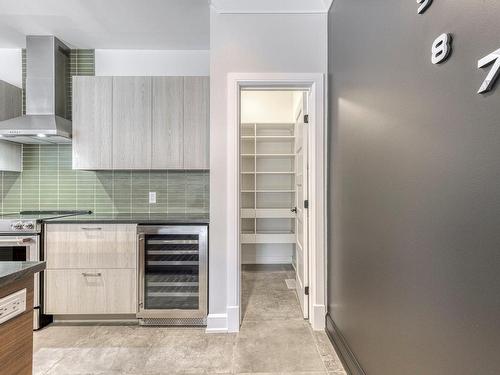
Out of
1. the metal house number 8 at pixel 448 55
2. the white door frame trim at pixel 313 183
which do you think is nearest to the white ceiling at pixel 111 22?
the white door frame trim at pixel 313 183

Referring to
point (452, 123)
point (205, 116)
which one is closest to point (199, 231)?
point (205, 116)

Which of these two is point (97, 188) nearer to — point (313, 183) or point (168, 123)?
point (168, 123)

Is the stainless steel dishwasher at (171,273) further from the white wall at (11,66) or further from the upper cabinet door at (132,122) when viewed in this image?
the white wall at (11,66)

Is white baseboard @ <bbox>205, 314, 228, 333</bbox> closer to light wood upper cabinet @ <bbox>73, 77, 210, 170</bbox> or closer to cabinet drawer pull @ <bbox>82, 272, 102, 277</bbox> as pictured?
cabinet drawer pull @ <bbox>82, 272, 102, 277</bbox>

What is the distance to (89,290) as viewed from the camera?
2428 millimetres

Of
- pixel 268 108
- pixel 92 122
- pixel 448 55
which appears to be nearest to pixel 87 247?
pixel 92 122

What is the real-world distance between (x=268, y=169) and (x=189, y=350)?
269 centimetres

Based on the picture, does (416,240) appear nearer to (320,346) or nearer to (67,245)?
(320,346)

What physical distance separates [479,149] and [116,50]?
3610 millimetres

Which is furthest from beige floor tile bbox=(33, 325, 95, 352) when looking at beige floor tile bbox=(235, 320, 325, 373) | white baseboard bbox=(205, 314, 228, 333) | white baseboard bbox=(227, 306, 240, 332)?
beige floor tile bbox=(235, 320, 325, 373)

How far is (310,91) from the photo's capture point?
7.95 ft

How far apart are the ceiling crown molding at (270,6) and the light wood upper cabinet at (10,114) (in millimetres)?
2396

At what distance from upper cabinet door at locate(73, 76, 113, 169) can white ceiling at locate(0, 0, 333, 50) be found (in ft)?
1.81

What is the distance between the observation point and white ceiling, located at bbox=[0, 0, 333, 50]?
2.33 m
